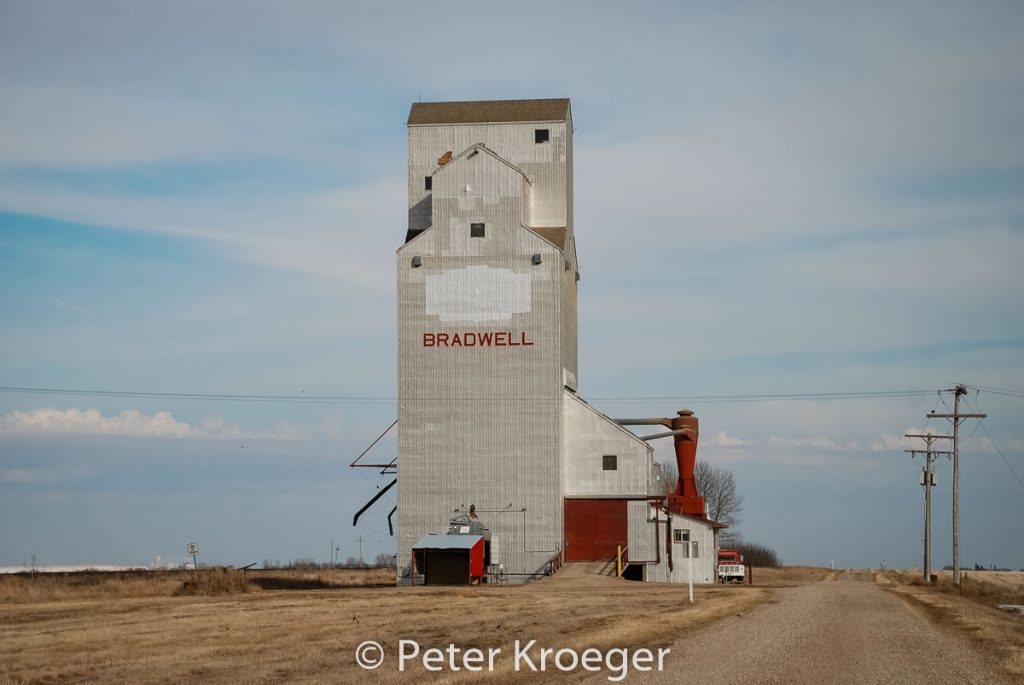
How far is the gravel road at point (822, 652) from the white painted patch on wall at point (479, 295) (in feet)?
116

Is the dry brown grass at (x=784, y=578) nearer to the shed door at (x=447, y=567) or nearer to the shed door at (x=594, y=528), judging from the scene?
the shed door at (x=594, y=528)

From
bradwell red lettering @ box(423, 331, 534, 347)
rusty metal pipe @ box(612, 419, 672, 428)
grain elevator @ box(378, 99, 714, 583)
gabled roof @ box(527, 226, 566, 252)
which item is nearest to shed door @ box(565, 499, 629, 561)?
grain elevator @ box(378, 99, 714, 583)

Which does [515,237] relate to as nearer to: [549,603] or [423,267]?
[423,267]

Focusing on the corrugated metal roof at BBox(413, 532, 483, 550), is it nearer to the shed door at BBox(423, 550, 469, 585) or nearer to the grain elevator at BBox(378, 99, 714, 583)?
the shed door at BBox(423, 550, 469, 585)

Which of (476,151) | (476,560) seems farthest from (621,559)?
(476,151)

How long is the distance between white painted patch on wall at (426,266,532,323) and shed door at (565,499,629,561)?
1143 centimetres

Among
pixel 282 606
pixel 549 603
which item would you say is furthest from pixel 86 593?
pixel 549 603

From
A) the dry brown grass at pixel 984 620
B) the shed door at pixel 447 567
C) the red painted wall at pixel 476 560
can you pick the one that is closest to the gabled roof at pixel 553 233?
the red painted wall at pixel 476 560

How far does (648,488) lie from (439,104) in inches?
1097

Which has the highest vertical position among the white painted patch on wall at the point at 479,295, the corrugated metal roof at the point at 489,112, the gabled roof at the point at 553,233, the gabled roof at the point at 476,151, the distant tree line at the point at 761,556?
the corrugated metal roof at the point at 489,112

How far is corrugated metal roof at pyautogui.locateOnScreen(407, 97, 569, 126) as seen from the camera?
252 feet

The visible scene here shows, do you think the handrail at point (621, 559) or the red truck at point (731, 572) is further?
the red truck at point (731, 572)

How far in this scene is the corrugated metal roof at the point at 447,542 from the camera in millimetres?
62500

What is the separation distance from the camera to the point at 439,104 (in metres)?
78.4
